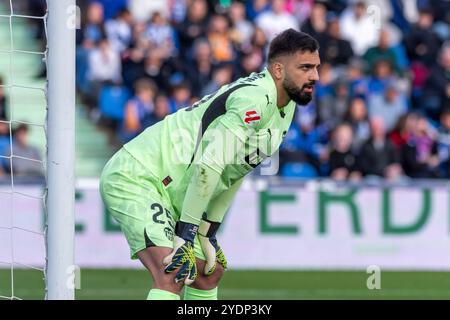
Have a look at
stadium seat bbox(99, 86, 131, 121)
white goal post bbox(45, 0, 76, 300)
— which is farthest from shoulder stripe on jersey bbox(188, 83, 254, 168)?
stadium seat bbox(99, 86, 131, 121)

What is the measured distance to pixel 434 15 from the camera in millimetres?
16516

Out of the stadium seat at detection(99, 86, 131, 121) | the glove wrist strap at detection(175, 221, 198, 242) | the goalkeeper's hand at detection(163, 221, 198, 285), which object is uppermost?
the stadium seat at detection(99, 86, 131, 121)

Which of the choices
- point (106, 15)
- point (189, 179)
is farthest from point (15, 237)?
point (189, 179)

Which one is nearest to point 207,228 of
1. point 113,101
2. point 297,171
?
point 297,171

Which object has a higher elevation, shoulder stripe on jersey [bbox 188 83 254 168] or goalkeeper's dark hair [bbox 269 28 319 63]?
goalkeeper's dark hair [bbox 269 28 319 63]

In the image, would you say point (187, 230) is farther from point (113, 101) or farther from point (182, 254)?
point (113, 101)

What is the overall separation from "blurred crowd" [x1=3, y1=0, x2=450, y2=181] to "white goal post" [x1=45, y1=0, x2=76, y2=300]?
25.1ft

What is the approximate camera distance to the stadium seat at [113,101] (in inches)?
588

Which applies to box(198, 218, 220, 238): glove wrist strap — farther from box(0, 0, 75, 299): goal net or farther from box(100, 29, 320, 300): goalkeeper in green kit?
box(0, 0, 75, 299): goal net

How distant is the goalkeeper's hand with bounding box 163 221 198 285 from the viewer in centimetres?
646

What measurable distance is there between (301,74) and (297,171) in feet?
24.3

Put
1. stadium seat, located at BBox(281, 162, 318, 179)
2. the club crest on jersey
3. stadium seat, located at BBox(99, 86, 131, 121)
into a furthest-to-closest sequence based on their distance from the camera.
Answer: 1. stadium seat, located at BBox(99, 86, 131, 121)
2. stadium seat, located at BBox(281, 162, 318, 179)
3. the club crest on jersey

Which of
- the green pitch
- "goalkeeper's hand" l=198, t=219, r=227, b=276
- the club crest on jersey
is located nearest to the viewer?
the club crest on jersey

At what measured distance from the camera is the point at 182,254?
21.2 feet
